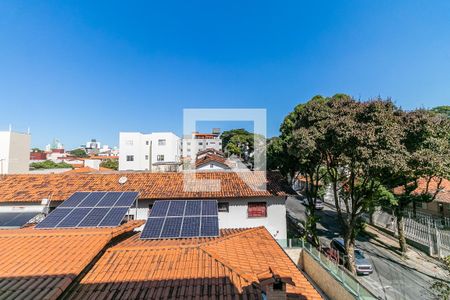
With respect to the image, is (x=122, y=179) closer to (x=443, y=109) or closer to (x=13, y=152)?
(x=13, y=152)

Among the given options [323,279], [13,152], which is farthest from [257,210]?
[13,152]

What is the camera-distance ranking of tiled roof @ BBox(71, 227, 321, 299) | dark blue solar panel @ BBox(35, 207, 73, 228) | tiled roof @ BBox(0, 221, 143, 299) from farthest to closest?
dark blue solar panel @ BBox(35, 207, 73, 228)
tiled roof @ BBox(71, 227, 321, 299)
tiled roof @ BBox(0, 221, 143, 299)

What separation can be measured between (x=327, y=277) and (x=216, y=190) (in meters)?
9.74

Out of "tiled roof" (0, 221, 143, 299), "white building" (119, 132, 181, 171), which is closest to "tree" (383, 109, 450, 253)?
"tiled roof" (0, 221, 143, 299)

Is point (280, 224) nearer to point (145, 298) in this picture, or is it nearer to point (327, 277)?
point (327, 277)

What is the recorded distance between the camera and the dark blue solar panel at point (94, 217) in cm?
1027

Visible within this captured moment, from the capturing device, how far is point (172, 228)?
10.8 metres

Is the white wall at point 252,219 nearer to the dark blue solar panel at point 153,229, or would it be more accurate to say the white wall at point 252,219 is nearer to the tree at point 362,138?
the tree at point 362,138

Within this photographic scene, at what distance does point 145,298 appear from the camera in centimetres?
593

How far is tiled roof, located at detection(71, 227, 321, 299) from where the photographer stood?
621 cm

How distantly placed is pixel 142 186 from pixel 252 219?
377 inches

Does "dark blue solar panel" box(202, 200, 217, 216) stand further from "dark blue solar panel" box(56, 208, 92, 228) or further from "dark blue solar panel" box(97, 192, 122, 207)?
"dark blue solar panel" box(56, 208, 92, 228)

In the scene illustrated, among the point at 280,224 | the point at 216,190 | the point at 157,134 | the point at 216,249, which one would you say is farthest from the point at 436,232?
the point at 157,134

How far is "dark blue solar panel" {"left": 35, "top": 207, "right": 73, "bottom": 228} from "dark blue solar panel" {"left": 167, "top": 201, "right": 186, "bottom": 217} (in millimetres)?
5027
